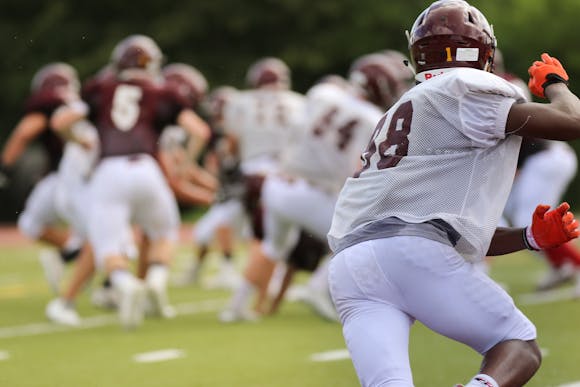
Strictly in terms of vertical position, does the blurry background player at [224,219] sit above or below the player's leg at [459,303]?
below

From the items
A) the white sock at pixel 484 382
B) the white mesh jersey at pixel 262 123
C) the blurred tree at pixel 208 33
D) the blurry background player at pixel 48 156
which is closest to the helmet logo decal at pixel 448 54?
the white sock at pixel 484 382

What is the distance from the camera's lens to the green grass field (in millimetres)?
6543

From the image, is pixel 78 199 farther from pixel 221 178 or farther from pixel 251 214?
pixel 221 178

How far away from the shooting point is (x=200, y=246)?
12.4 metres

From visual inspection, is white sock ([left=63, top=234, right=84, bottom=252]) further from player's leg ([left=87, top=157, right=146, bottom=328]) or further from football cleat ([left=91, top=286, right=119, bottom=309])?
player's leg ([left=87, top=157, right=146, bottom=328])

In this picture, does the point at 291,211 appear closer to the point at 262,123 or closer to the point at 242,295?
the point at 242,295

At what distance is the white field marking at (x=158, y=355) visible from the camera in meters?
7.29

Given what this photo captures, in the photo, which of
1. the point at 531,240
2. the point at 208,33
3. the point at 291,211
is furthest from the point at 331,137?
the point at 208,33

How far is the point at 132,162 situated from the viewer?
8930mm

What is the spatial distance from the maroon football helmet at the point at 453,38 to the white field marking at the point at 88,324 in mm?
5258

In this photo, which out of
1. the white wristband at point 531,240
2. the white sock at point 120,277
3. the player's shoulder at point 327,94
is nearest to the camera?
the white wristband at point 531,240

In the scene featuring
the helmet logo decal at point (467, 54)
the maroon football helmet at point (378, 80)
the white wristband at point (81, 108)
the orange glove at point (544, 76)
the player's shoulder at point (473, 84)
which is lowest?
the white wristband at point (81, 108)

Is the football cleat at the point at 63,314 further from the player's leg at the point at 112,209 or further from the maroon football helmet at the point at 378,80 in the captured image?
the maroon football helmet at the point at 378,80

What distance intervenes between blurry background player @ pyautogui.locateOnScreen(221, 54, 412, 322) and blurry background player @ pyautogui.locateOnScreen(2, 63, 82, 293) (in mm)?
1938
